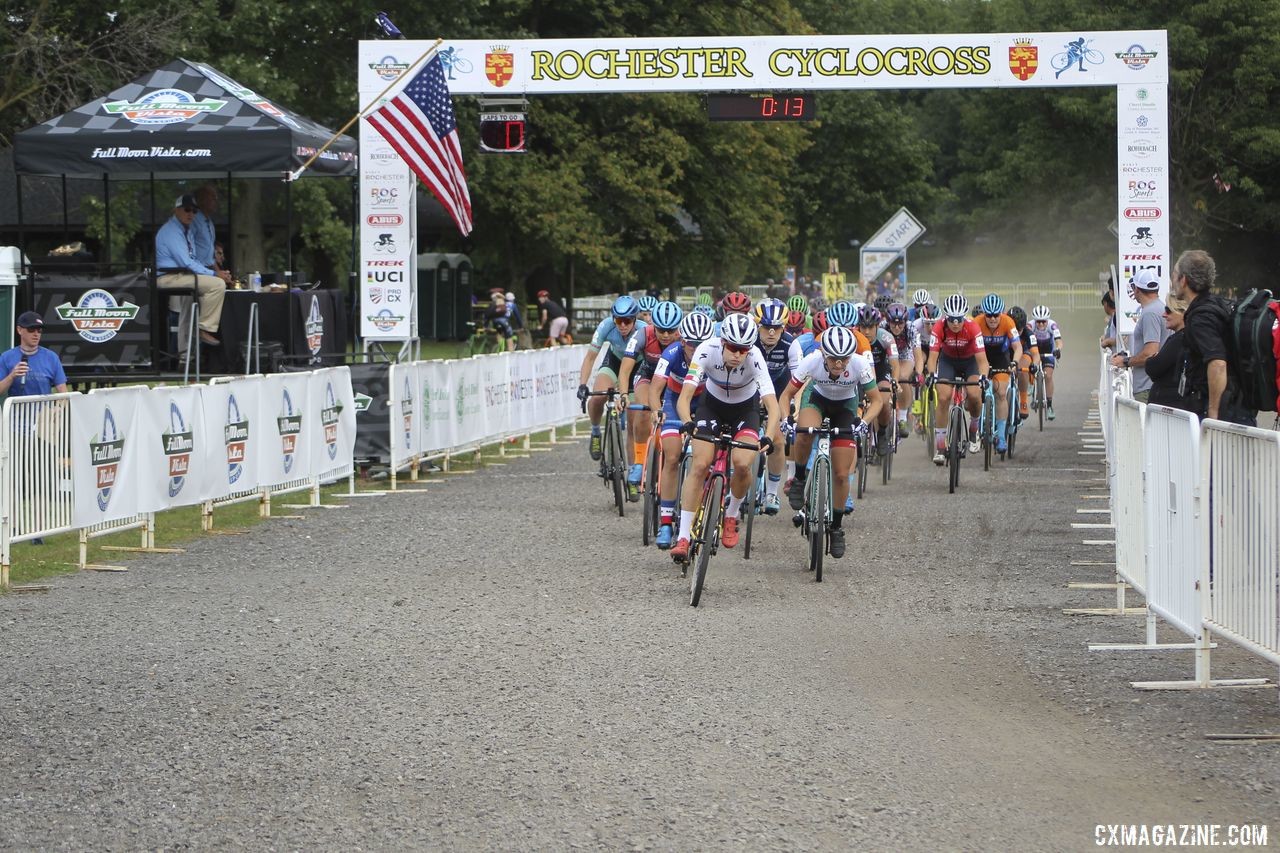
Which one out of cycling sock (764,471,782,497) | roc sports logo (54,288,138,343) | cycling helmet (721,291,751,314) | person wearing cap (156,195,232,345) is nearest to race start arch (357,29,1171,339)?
person wearing cap (156,195,232,345)

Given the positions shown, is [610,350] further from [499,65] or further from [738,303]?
[499,65]

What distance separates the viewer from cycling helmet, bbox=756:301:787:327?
14.1m

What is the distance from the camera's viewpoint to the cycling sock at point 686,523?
1129cm

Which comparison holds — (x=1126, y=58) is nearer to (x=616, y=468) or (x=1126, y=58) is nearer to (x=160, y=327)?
(x=616, y=468)

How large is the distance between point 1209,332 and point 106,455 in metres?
7.68

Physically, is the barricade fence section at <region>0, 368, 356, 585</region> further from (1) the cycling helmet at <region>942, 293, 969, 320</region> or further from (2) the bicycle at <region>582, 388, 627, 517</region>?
(1) the cycling helmet at <region>942, 293, 969, 320</region>

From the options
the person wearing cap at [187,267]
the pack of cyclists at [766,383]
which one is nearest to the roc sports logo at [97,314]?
the person wearing cap at [187,267]

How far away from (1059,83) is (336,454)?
463 inches

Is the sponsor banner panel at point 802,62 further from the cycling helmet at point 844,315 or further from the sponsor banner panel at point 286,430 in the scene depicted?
the cycling helmet at point 844,315

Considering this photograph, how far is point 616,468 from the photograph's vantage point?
15.8m

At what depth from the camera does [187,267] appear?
1848 cm

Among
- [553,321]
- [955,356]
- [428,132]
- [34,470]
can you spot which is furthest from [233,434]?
[553,321]

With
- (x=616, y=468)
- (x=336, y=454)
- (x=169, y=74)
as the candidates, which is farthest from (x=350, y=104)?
(x=616, y=468)

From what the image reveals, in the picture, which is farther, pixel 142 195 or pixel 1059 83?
pixel 142 195
